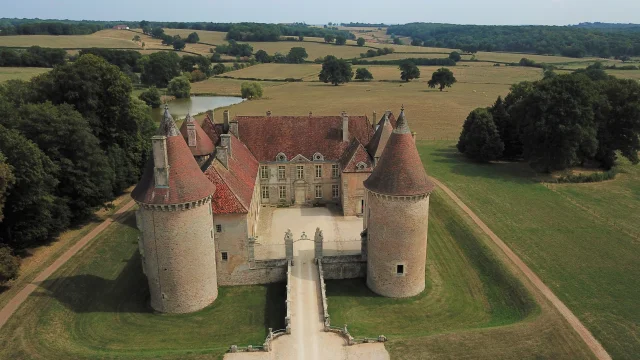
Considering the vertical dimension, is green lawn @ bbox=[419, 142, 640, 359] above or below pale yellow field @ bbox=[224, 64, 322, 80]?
below

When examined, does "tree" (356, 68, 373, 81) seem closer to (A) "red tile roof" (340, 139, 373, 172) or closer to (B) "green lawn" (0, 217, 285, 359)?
(A) "red tile roof" (340, 139, 373, 172)

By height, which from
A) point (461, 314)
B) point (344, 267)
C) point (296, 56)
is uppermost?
point (296, 56)

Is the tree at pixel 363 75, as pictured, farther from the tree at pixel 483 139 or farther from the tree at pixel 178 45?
the tree at pixel 483 139

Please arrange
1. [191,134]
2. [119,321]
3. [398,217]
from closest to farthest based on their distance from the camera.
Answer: [119,321] < [398,217] < [191,134]

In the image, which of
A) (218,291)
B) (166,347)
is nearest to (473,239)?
(218,291)

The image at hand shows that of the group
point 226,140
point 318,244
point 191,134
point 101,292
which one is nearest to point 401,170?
point 318,244

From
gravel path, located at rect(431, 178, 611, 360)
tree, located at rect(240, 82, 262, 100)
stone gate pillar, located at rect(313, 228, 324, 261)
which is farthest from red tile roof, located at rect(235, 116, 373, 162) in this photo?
tree, located at rect(240, 82, 262, 100)

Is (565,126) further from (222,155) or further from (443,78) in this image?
(443,78)
